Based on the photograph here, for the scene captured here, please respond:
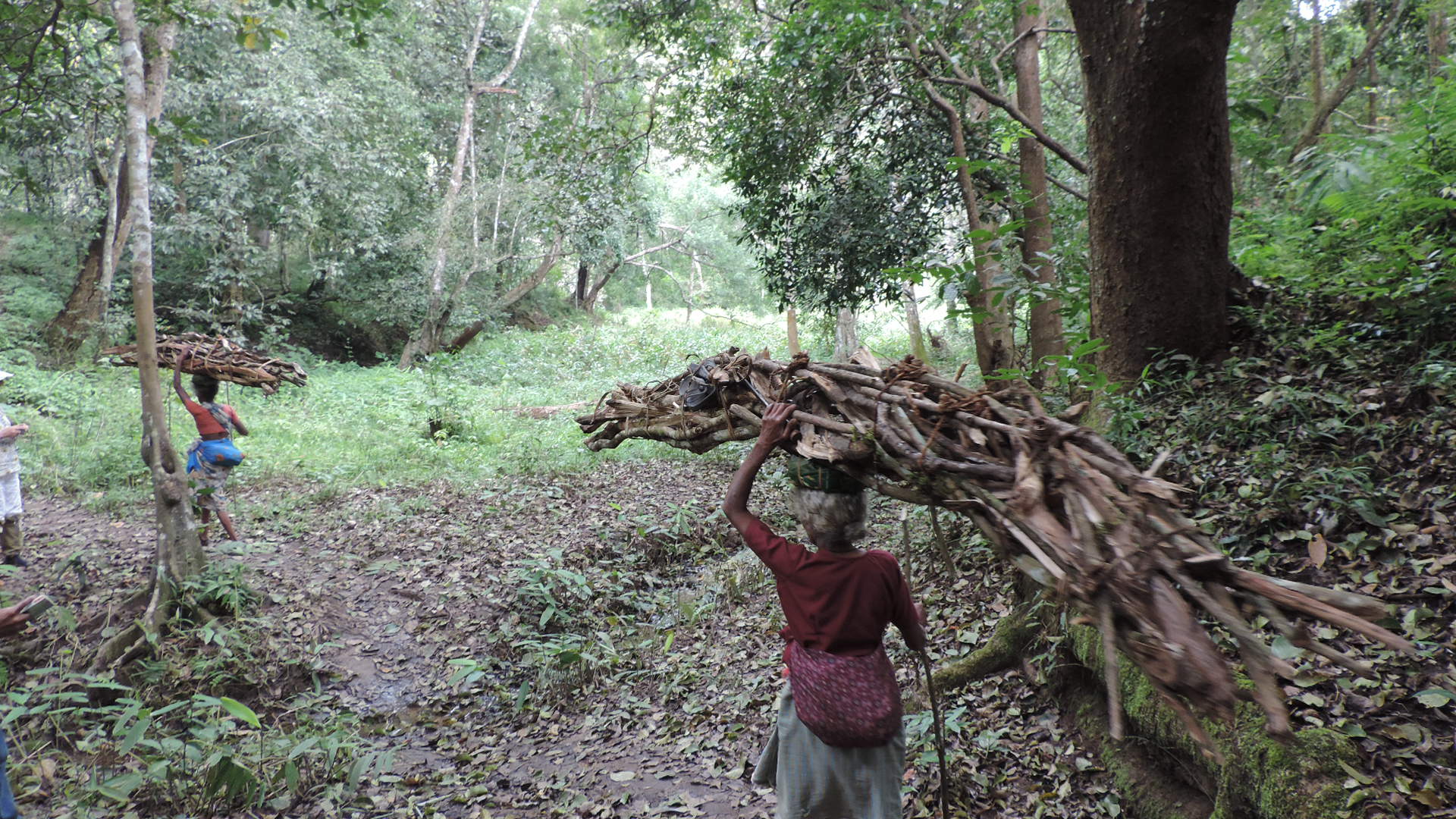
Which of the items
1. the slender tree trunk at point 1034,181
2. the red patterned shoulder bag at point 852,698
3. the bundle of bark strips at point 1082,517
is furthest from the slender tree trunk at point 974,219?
the red patterned shoulder bag at point 852,698

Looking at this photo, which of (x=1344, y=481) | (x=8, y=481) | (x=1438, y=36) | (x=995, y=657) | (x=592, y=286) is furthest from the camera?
(x=592, y=286)

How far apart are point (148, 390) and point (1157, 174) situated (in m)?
6.74

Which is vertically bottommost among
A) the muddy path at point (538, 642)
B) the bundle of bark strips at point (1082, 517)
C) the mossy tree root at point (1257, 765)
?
the muddy path at point (538, 642)

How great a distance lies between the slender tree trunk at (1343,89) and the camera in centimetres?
787

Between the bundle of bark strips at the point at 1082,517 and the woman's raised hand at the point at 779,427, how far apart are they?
6 cm

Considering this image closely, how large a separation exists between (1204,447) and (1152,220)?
4.31ft

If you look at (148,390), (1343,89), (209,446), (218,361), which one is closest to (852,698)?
(148,390)

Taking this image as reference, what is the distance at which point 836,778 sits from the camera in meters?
2.47

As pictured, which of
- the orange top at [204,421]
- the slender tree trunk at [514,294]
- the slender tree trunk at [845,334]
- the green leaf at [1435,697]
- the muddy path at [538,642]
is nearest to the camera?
the green leaf at [1435,697]

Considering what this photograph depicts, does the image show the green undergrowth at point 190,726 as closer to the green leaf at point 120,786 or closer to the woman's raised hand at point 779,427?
the green leaf at point 120,786

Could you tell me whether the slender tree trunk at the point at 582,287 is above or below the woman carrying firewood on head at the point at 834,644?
above

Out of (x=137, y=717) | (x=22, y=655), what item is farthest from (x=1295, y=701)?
(x=22, y=655)

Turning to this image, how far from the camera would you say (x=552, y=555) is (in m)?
6.72

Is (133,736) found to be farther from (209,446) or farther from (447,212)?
(447,212)
